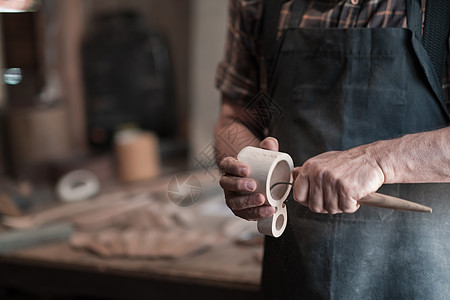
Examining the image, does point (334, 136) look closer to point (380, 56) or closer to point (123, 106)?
point (380, 56)

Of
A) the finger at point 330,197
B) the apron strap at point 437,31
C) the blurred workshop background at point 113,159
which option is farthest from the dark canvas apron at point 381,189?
the blurred workshop background at point 113,159

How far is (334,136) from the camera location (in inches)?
40.8

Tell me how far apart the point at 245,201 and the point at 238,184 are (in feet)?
0.12

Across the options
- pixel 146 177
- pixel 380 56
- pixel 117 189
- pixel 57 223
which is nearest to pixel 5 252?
pixel 57 223

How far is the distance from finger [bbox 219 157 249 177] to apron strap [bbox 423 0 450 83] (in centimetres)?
46

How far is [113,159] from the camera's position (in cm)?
389

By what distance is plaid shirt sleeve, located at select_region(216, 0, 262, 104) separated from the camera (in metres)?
1.30

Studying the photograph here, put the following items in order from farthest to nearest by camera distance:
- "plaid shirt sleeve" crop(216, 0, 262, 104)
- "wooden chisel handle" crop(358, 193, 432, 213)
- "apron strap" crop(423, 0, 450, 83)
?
"plaid shirt sleeve" crop(216, 0, 262, 104) < "apron strap" crop(423, 0, 450, 83) < "wooden chisel handle" crop(358, 193, 432, 213)

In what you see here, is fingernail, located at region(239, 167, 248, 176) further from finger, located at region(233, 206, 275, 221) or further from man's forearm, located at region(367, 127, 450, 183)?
man's forearm, located at region(367, 127, 450, 183)

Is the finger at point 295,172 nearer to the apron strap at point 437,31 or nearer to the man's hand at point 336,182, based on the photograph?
the man's hand at point 336,182

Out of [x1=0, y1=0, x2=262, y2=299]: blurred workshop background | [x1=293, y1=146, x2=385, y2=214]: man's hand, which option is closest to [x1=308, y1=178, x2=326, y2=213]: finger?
[x1=293, y1=146, x2=385, y2=214]: man's hand

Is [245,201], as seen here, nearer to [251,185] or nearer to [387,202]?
[251,185]

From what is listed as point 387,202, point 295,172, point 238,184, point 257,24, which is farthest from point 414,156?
point 257,24

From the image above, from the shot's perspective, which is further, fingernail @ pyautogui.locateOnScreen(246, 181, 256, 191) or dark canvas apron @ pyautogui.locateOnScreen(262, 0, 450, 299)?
dark canvas apron @ pyautogui.locateOnScreen(262, 0, 450, 299)
